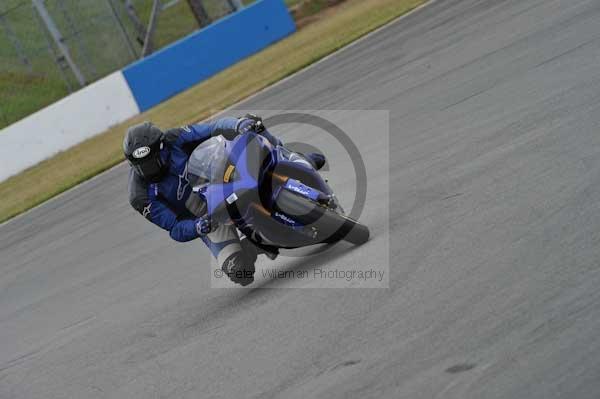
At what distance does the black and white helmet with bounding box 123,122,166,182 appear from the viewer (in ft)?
26.5

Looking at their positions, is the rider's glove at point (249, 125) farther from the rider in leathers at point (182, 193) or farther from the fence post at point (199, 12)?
the fence post at point (199, 12)

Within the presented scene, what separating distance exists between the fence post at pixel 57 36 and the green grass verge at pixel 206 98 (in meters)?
2.54

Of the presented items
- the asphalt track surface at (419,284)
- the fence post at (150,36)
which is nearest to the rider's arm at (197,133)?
the asphalt track surface at (419,284)

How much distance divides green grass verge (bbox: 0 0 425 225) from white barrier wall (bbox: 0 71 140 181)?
37cm

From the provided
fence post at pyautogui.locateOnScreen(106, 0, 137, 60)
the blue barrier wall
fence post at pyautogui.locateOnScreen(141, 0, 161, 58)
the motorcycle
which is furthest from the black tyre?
fence post at pyautogui.locateOnScreen(141, 0, 161, 58)

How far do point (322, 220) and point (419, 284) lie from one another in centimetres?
146

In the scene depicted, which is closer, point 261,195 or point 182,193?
point 261,195

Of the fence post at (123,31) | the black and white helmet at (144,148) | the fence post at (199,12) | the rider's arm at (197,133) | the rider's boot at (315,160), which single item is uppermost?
the black and white helmet at (144,148)

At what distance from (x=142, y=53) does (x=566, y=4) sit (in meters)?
15.0

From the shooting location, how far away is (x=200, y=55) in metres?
26.1

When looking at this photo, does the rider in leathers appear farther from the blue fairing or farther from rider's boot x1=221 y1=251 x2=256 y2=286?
the blue fairing

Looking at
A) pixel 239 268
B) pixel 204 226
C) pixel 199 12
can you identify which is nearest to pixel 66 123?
pixel 199 12

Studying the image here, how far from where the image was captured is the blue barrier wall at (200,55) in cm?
2545

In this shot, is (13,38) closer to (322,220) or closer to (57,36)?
(57,36)
